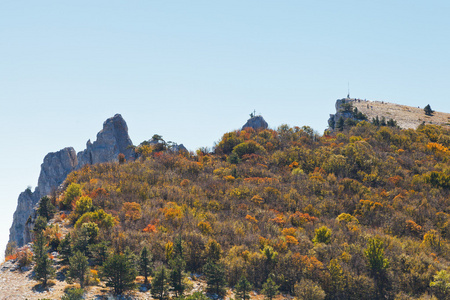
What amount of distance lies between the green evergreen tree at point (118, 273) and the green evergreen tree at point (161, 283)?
1.07m

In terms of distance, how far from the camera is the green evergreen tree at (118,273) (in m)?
16.2

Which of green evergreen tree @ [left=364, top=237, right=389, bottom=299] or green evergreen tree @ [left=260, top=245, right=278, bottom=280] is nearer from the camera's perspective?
green evergreen tree @ [left=364, top=237, right=389, bottom=299]

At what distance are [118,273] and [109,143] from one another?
101896 millimetres

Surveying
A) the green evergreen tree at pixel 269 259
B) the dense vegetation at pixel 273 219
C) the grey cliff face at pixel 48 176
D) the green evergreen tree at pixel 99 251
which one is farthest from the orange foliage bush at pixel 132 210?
the grey cliff face at pixel 48 176

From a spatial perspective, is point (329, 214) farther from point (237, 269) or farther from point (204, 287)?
point (204, 287)

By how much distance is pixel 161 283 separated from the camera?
1639cm

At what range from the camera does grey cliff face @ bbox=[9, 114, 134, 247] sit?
112m

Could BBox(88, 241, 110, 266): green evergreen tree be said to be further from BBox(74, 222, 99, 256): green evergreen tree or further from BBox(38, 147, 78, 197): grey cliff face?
BBox(38, 147, 78, 197): grey cliff face

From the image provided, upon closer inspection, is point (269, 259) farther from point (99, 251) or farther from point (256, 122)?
point (256, 122)

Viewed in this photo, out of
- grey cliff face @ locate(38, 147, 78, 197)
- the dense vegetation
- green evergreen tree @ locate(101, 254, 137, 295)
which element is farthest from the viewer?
grey cliff face @ locate(38, 147, 78, 197)

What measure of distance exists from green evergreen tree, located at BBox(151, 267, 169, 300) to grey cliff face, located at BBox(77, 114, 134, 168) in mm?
96781

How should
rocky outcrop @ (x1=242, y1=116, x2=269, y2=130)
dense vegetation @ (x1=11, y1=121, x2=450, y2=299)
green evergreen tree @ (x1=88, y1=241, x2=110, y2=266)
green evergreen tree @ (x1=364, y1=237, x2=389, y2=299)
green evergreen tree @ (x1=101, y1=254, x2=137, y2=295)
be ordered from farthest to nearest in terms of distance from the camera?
1. rocky outcrop @ (x1=242, y1=116, x2=269, y2=130)
2. green evergreen tree @ (x1=364, y1=237, x2=389, y2=299)
3. dense vegetation @ (x1=11, y1=121, x2=450, y2=299)
4. green evergreen tree @ (x1=88, y1=241, x2=110, y2=266)
5. green evergreen tree @ (x1=101, y1=254, x2=137, y2=295)

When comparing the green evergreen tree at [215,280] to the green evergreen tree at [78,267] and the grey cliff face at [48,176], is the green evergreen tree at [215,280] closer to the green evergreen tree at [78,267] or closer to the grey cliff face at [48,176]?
the green evergreen tree at [78,267]

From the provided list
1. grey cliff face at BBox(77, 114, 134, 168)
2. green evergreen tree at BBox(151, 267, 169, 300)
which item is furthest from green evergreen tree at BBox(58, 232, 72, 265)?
grey cliff face at BBox(77, 114, 134, 168)
